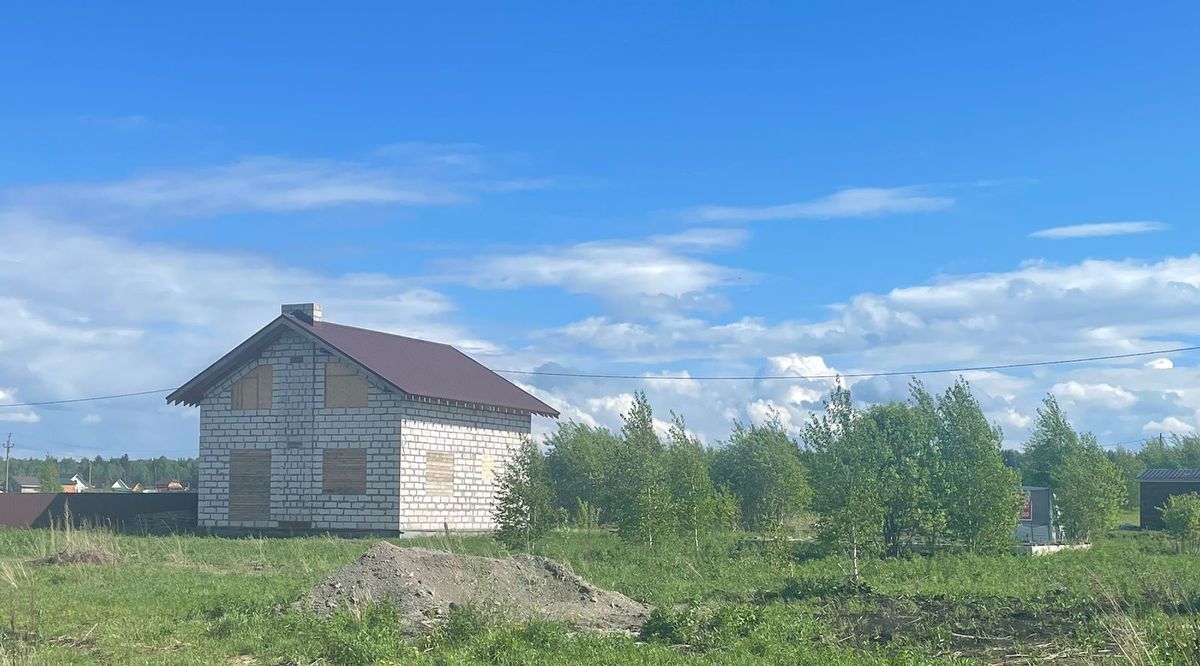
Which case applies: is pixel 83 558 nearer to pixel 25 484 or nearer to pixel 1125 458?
pixel 1125 458

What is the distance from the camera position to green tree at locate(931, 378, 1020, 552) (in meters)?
30.5

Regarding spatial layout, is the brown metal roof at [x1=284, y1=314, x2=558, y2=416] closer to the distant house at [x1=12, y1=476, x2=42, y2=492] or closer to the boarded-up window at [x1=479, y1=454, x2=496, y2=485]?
the boarded-up window at [x1=479, y1=454, x2=496, y2=485]

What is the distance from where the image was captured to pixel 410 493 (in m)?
37.5

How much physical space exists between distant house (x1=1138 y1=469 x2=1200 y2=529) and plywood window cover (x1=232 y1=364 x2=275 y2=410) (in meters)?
40.5

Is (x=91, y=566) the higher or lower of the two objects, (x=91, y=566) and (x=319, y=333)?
the lower

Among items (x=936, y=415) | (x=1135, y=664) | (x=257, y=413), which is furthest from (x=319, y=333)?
(x=1135, y=664)

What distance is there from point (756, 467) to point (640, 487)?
90.2ft

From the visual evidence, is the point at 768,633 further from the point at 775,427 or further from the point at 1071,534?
the point at 775,427

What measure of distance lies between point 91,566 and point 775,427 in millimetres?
38925

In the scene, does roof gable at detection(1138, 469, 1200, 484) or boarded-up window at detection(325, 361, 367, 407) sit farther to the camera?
roof gable at detection(1138, 469, 1200, 484)

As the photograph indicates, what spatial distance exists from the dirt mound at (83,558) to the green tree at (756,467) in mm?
31098

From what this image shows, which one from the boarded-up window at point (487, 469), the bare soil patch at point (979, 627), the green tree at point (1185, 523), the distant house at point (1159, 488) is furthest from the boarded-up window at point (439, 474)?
the distant house at point (1159, 488)

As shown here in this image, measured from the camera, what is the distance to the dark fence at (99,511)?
41.1m

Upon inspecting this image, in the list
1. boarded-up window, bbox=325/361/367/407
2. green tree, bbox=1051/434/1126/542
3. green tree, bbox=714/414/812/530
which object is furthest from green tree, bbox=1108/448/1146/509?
boarded-up window, bbox=325/361/367/407
